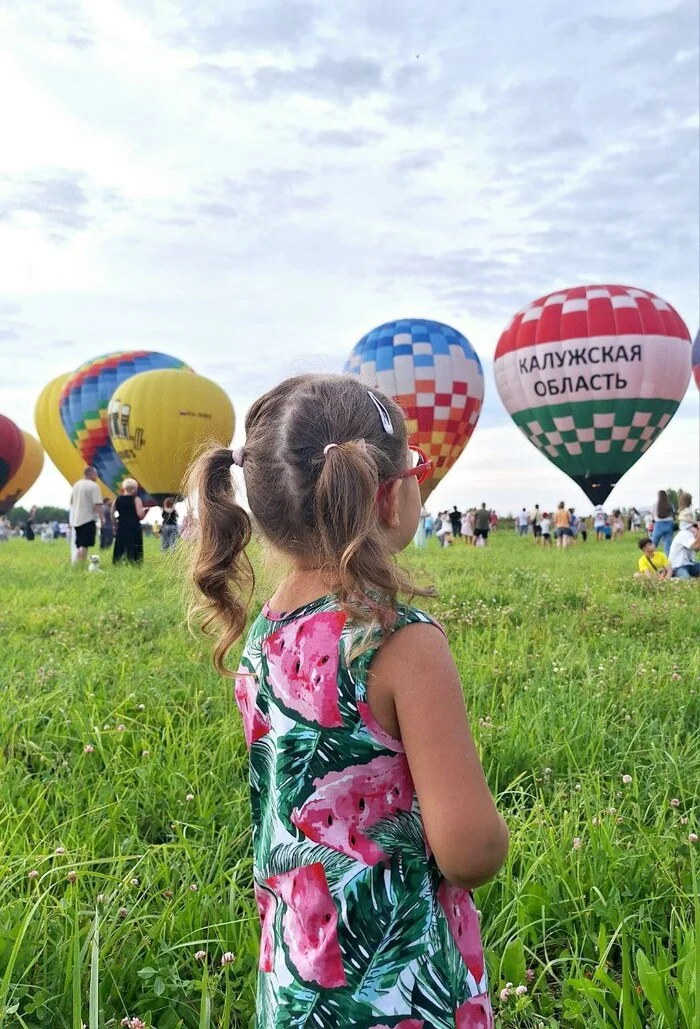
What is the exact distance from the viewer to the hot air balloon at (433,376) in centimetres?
2133

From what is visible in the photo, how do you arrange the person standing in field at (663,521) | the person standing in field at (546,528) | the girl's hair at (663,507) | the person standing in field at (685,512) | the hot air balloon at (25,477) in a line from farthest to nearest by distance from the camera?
the hot air balloon at (25,477)
the person standing in field at (546,528)
the person standing in field at (663,521)
the girl's hair at (663,507)
the person standing in field at (685,512)

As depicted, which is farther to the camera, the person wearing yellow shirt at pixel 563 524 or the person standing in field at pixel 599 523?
the person standing in field at pixel 599 523

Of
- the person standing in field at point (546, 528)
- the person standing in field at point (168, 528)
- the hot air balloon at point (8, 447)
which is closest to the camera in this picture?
the person standing in field at point (168, 528)

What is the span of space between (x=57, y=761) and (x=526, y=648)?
293 cm

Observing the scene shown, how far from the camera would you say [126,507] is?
40.2 ft

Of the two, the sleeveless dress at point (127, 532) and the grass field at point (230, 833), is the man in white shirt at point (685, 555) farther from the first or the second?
the sleeveless dress at point (127, 532)

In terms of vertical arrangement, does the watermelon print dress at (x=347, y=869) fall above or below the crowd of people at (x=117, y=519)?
below

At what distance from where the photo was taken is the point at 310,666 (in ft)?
4.42

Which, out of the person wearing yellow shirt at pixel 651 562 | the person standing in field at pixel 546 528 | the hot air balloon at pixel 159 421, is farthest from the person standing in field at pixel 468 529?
the person wearing yellow shirt at pixel 651 562

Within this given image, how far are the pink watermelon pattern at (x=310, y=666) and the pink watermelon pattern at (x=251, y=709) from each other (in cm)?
8

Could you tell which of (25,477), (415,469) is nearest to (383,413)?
(415,469)

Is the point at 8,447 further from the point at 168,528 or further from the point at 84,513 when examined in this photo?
the point at 84,513

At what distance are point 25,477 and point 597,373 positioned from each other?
92.6ft

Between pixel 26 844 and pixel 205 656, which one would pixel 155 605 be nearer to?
pixel 205 656
